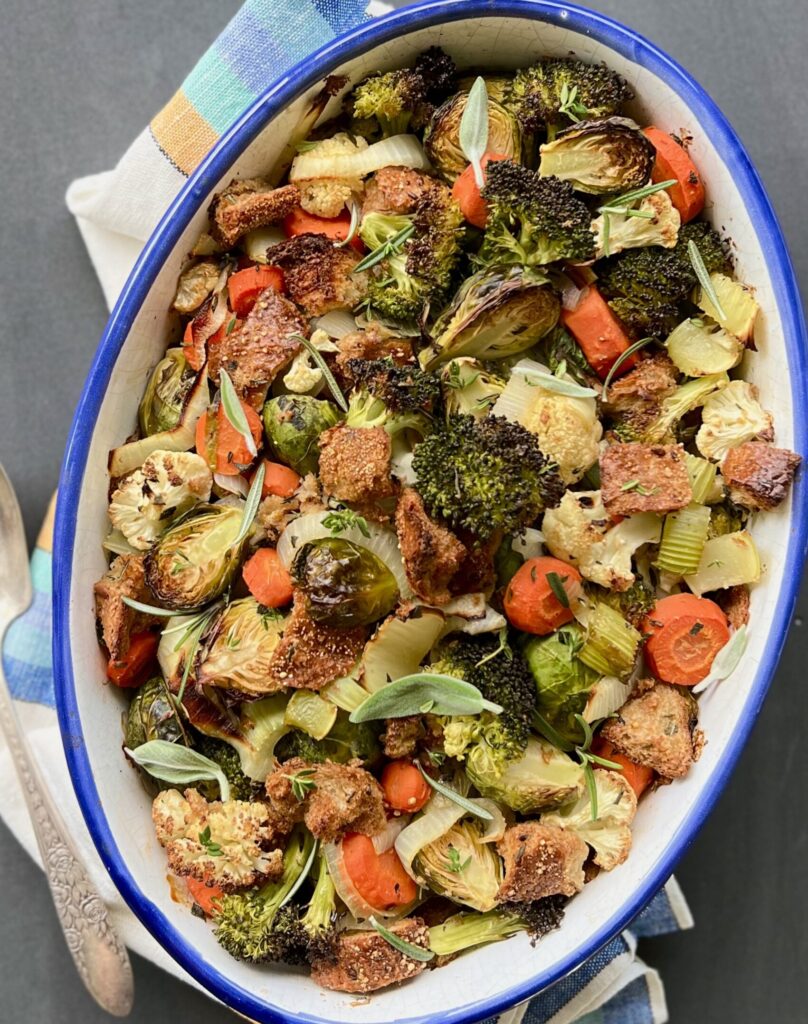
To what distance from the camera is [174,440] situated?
2219 millimetres

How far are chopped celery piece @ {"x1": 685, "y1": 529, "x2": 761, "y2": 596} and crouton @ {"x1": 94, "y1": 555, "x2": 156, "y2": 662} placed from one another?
1.23 m

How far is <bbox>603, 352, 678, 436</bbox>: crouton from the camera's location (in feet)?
6.91

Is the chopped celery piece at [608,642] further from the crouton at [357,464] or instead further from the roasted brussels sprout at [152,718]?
the roasted brussels sprout at [152,718]

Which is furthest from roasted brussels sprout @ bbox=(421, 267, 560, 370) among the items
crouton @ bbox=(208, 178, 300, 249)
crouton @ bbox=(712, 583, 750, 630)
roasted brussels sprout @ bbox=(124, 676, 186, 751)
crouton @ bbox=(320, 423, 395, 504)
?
roasted brussels sprout @ bbox=(124, 676, 186, 751)

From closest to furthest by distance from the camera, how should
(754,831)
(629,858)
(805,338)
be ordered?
(805,338), (629,858), (754,831)

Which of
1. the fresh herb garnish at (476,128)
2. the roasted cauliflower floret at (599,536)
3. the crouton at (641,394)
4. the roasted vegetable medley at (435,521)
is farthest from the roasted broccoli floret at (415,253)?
the roasted cauliflower floret at (599,536)

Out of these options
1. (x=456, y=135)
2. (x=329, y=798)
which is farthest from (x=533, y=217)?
(x=329, y=798)

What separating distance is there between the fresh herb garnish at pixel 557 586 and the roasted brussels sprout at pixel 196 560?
68cm

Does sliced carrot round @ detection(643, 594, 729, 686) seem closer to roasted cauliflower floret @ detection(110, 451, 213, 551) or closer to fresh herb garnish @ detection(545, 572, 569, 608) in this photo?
fresh herb garnish @ detection(545, 572, 569, 608)

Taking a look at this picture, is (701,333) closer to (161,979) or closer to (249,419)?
(249,419)

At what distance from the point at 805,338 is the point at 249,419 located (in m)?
1.21

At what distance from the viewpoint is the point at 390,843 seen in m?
2.15

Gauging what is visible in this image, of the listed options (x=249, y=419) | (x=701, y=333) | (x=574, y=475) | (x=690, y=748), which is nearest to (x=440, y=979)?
(x=690, y=748)

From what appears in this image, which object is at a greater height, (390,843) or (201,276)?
(201,276)
